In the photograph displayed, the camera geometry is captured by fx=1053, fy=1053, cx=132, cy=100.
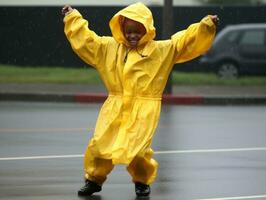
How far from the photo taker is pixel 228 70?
27031mm

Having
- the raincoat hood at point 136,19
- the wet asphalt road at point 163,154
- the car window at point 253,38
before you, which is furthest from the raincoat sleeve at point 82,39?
the car window at point 253,38

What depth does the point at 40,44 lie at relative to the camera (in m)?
30.8

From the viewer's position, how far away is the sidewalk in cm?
2186

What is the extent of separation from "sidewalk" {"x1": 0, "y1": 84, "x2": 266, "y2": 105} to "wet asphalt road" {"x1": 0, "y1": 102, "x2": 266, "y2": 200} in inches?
79.4

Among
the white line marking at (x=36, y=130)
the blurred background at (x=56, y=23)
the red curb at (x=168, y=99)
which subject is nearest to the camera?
the white line marking at (x=36, y=130)

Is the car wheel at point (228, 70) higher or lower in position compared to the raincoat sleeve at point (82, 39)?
lower

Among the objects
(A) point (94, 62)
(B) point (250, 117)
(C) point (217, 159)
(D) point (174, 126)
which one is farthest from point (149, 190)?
(B) point (250, 117)

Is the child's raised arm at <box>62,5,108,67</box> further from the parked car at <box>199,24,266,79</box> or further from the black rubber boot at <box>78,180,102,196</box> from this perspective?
the parked car at <box>199,24,266,79</box>

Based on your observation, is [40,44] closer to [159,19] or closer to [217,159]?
[159,19]

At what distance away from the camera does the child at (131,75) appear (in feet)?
29.5

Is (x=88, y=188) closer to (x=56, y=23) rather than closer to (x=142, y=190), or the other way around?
(x=142, y=190)

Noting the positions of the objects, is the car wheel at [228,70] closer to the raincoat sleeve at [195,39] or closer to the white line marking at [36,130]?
the white line marking at [36,130]

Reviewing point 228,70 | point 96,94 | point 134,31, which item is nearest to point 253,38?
point 228,70

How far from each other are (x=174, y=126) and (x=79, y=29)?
7.24 m
